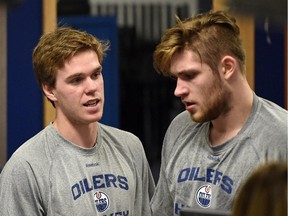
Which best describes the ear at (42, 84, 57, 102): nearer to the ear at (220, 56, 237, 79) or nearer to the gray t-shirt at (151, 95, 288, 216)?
the gray t-shirt at (151, 95, 288, 216)

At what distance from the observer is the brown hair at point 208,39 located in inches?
89.9

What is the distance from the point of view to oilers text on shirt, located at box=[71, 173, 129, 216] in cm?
237

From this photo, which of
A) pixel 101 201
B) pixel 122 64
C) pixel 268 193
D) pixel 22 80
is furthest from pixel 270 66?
pixel 268 193

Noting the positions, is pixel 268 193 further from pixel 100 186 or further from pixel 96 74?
pixel 96 74

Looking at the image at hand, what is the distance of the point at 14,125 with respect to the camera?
12.6ft

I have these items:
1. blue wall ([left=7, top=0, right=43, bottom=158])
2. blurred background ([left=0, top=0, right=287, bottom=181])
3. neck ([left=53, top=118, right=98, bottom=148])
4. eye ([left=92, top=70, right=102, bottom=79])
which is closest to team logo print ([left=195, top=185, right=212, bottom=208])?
neck ([left=53, top=118, right=98, bottom=148])

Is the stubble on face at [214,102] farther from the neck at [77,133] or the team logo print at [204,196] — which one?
the neck at [77,133]

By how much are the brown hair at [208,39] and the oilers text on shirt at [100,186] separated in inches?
19.0

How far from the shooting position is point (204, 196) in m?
2.27

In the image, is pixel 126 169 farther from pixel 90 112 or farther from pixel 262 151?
pixel 262 151

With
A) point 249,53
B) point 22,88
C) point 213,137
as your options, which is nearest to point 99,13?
point 22,88

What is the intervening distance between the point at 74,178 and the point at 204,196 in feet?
1.56

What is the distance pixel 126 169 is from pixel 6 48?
1652mm

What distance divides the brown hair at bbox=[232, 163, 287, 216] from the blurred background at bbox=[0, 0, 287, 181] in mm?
2668
